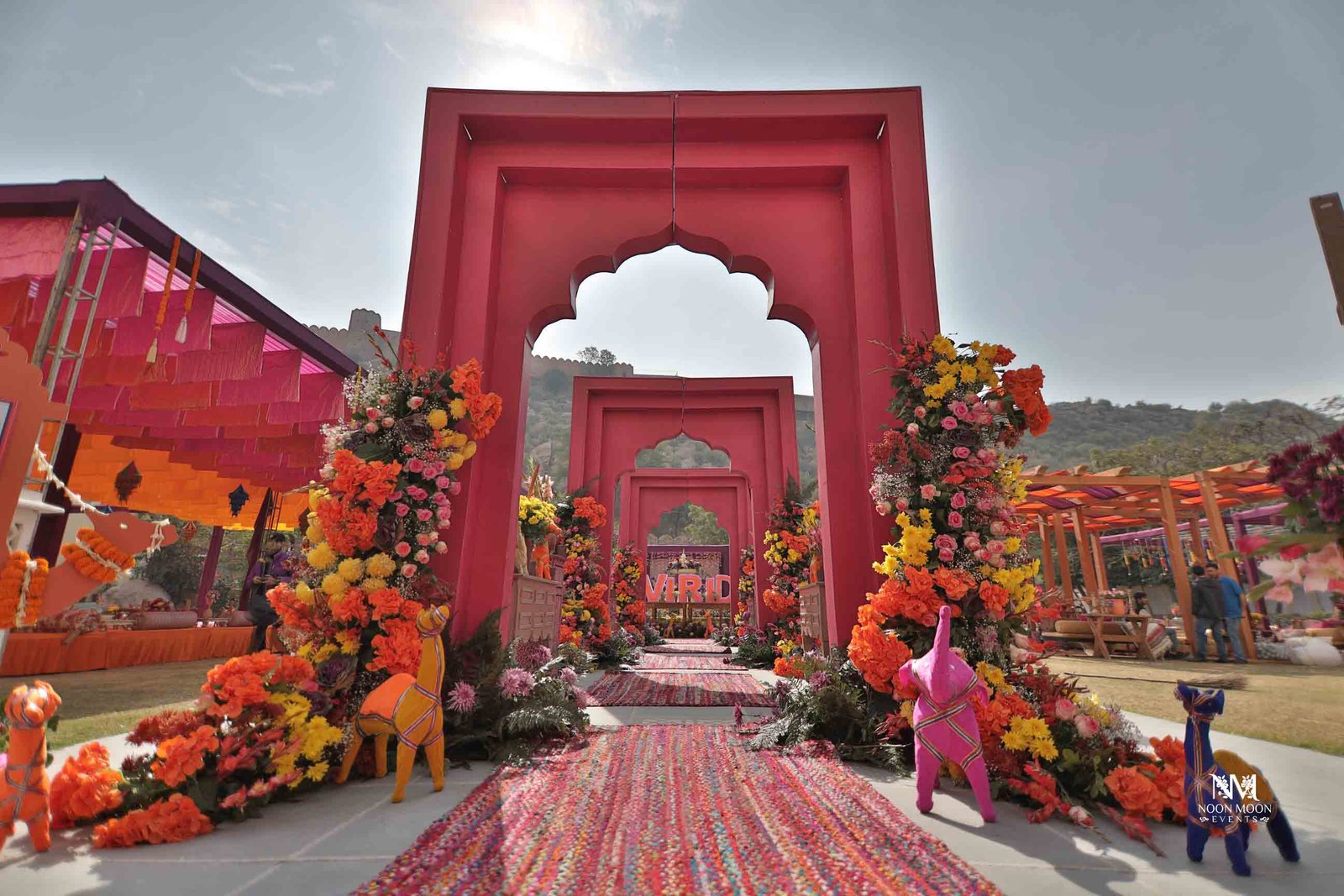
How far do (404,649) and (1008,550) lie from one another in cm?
404

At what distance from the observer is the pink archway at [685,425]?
11.9 m

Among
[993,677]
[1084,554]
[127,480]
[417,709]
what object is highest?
[127,480]

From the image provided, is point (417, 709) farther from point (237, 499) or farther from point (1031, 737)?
point (237, 499)

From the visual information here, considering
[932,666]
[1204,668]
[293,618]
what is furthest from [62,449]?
[1204,668]

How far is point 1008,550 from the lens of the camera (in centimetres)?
385

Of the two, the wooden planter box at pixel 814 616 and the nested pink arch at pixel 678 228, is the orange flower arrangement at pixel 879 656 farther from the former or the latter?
the wooden planter box at pixel 814 616

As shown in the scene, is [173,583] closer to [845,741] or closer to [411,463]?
[411,463]

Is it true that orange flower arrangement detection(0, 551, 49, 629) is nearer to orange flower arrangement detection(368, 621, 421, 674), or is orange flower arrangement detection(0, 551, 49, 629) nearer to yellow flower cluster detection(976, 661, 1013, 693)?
orange flower arrangement detection(368, 621, 421, 674)

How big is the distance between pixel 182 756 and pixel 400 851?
114cm

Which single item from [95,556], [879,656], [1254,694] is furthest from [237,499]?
[1254,694]

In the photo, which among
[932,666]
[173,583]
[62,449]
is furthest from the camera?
[173,583]

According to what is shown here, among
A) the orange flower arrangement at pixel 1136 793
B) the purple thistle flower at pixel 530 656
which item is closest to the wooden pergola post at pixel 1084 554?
the orange flower arrangement at pixel 1136 793

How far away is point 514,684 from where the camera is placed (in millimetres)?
4141

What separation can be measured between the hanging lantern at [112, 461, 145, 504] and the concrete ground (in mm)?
13115
